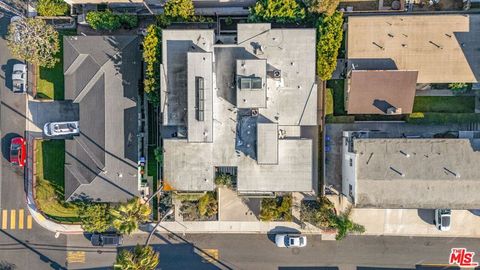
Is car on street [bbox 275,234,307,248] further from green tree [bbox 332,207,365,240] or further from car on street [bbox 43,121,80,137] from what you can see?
car on street [bbox 43,121,80,137]

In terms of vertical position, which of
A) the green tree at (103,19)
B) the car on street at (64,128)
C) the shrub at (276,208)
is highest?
the green tree at (103,19)

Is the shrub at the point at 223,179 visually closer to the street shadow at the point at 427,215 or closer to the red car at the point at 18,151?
the street shadow at the point at 427,215

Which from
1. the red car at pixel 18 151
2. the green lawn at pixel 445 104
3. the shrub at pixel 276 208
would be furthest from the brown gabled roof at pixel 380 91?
the red car at pixel 18 151

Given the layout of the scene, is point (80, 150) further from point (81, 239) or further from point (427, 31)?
point (427, 31)

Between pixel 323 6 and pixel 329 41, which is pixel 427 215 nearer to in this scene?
pixel 329 41

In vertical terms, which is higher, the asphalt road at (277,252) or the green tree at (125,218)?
the green tree at (125,218)

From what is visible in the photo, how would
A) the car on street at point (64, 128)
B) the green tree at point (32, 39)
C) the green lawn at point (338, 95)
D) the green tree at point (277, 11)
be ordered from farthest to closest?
the car on street at point (64, 128), the green lawn at point (338, 95), the green tree at point (32, 39), the green tree at point (277, 11)

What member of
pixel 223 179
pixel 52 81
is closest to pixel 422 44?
pixel 223 179
